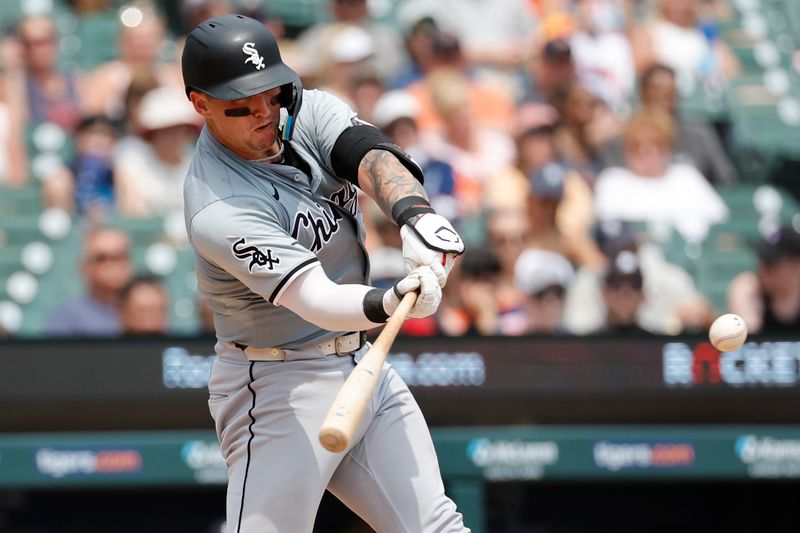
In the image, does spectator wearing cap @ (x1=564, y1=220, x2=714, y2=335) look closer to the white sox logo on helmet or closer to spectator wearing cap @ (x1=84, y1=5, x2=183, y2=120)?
spectator wearing cap @ (x1=84, y1=5, x2=183, y2=120)

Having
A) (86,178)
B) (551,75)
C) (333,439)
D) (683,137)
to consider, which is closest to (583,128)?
(551,75)

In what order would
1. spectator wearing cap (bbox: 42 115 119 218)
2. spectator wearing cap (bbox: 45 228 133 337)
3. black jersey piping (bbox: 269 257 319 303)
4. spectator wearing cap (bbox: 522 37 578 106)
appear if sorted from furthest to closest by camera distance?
spectator wearing cap (bbox: 522 37 578 106) → spectator wearing cap (bbox: 42 115 119 218) → spectator wearing cap (bbox: 45 228 133 337) → black jersey piping (bbox: 269 257 319 303)

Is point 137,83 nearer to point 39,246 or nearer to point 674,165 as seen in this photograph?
point 39,246

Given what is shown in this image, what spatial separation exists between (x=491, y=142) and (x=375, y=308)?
4015 millimetres

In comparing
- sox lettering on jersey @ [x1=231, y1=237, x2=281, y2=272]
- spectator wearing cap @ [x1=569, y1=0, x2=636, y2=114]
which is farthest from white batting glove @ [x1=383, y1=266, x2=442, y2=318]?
spectator wearing cap @ [x1=569, y1=0, x2=636, y2=114]

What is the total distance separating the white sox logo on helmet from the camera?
10.6ft

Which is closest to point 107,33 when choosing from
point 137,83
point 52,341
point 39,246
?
point 137,83

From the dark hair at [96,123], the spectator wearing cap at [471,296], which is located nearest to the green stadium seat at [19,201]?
the dark hair at [96,123]

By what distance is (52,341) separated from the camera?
5941 mm

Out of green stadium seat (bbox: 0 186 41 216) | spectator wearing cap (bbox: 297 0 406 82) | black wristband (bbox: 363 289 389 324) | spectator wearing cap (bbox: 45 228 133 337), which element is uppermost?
spectator wearing cap (bbox: 297 0 406 82)

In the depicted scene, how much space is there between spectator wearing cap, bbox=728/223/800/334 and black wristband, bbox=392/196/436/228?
3.17m

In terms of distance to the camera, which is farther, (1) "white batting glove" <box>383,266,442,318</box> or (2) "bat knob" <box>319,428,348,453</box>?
(1) "white batting glove" <box>383,266,442,318</box>

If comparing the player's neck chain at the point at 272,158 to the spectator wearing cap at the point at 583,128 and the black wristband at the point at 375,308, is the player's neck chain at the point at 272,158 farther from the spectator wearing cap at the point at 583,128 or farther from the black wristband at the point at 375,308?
the spectator wearing cap at the point at 583,128

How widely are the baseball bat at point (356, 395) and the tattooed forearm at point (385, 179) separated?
35 cm
